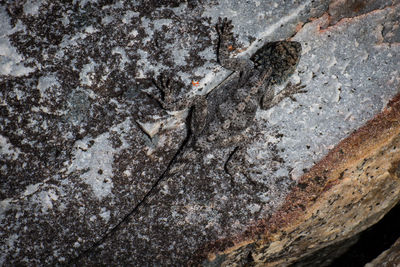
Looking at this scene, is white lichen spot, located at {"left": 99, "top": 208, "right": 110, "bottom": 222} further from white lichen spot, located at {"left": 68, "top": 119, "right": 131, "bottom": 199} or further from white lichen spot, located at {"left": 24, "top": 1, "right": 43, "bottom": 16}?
white lichen spot, located at {"left": 24, "top": 1, "right": 43, "bottom": 16}

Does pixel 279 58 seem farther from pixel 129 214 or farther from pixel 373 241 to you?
pixel 373 241

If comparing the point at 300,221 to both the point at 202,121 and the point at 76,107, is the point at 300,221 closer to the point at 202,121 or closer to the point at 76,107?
the point at 202,121

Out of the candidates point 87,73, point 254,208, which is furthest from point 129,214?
point 87,73

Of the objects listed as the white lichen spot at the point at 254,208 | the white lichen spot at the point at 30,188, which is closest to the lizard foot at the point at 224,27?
the white lichen spot at the point at 254,208

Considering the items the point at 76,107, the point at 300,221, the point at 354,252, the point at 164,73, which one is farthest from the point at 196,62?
the point at 354,252

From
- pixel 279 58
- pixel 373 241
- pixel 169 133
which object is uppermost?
pixel 279 58

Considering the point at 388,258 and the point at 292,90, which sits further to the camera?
the point at 388,258

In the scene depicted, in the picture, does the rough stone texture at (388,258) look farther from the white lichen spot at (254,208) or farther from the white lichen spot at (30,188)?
A: the white lichen spot at (30,188)
